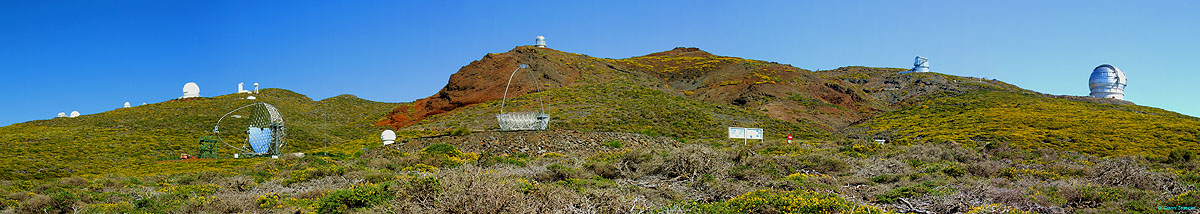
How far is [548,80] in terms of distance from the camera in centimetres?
6169

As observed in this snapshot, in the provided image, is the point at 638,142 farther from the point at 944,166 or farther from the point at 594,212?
the point at 594,212

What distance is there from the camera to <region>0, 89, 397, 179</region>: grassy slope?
1189 inches

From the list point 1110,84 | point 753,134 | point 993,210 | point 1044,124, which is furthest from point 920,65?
point 993,210

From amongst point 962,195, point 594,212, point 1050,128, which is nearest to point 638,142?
point 962,195

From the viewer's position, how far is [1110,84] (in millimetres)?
57250

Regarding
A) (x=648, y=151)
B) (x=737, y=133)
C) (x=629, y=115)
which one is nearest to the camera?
(x=648, y=151)

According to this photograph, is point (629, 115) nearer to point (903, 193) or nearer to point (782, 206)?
point (903, 193)

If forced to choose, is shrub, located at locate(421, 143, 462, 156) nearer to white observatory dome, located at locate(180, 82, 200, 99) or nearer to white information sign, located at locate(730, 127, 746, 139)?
white information sign, located at locate(730, 127, 746, 139)

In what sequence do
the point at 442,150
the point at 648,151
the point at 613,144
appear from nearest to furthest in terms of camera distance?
the point at 648,151 < the point at 442,150 < the point at 613,144

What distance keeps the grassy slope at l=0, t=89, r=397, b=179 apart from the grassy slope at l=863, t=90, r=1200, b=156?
37.1m

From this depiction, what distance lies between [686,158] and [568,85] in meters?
46.3

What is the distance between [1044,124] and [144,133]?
59.3 m

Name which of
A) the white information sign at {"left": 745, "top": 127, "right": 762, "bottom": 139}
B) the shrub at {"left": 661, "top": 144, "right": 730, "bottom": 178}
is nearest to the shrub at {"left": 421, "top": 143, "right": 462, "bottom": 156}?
the shrub at {"left": 661, "top": 144, "right": 730, "bottom": 178}

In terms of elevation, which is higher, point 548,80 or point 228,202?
point 548,80
